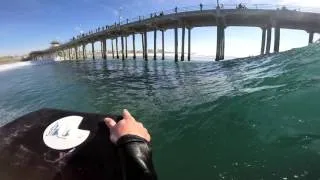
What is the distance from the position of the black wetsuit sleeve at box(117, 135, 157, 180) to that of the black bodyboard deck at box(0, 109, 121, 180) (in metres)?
0.52

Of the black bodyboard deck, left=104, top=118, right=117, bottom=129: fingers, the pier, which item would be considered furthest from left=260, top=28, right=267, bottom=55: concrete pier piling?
left=104, top=118, right=117, bottom=129: fingers

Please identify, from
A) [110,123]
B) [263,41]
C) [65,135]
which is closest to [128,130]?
[110,123]

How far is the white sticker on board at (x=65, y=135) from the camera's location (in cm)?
397

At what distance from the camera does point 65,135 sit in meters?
4.02

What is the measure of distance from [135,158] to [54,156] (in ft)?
5.11

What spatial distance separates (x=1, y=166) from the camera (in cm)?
428

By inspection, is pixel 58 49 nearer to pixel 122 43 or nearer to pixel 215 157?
pixel 122 43

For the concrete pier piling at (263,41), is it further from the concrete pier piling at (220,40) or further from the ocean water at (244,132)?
the ocean water at (244,132)

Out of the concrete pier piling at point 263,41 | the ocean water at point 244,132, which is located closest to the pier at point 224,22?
the concrete pier piling at point 263,41

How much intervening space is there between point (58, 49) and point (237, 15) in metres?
91.8

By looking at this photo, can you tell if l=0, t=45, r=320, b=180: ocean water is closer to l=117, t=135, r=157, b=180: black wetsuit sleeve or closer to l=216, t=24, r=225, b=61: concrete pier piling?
l=117, t=135, r=157, b=180: black wetsuit sleeve

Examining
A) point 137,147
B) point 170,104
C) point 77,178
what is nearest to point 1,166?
point 77,178

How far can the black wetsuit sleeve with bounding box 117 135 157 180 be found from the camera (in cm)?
281

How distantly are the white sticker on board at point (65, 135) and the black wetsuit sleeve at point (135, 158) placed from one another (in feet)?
4.00
